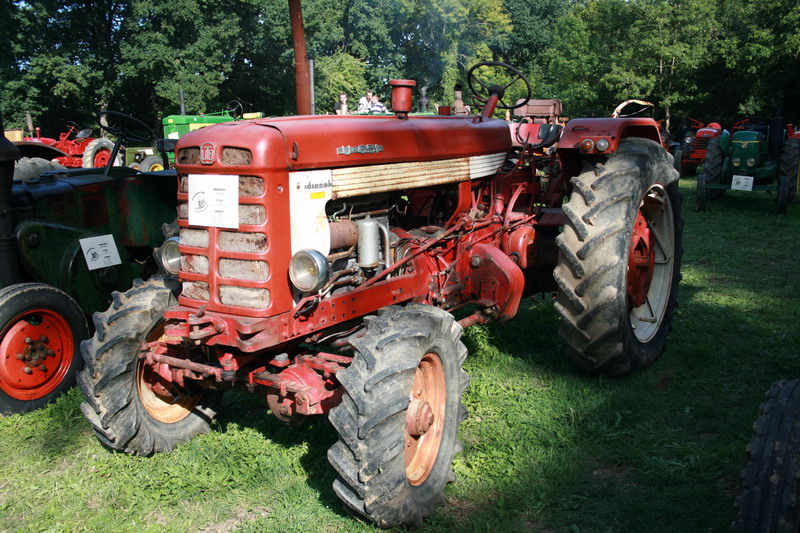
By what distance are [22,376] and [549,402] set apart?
347 centimetres

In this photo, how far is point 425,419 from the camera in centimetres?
302

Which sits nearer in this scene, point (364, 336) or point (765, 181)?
point (364, 336)

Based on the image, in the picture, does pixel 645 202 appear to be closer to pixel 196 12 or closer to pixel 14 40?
pixel 196 12

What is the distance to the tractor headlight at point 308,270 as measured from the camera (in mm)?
2922

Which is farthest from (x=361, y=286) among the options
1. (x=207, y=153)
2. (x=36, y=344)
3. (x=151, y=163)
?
(x=151, y=163)

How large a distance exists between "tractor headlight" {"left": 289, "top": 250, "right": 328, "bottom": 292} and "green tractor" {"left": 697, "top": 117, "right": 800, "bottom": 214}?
9.60 meters

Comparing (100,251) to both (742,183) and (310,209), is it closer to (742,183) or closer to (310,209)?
(310,209)

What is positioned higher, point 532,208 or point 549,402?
point 532,208

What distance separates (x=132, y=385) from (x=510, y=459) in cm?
206

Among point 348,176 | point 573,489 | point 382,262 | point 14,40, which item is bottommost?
point 573,489

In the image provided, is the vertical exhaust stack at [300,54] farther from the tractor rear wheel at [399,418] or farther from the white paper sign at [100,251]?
the tractor rear wheel at [399,418]

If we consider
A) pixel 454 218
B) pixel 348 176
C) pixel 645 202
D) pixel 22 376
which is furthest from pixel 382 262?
pixel 22 376

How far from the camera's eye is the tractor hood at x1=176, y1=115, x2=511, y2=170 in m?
2.92

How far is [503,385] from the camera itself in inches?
172
